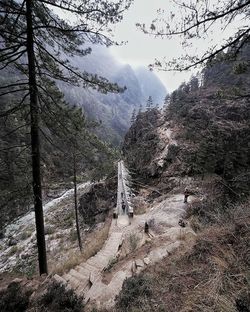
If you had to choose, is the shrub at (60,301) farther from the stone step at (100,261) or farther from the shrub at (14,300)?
the stone step at (100,261)

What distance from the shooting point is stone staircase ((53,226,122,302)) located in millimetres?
4543

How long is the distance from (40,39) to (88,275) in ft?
21.4

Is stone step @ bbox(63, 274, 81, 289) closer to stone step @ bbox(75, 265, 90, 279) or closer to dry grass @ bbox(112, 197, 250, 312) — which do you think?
stone step @ bbox(75, 265, 90, 279)

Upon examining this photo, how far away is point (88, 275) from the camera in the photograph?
5.41 meters

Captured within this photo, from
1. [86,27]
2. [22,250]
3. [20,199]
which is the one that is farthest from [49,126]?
[22,250]

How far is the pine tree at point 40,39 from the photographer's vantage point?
5.71 metres

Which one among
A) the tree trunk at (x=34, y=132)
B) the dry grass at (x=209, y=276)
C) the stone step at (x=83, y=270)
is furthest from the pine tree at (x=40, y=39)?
the dry grass at (x=209, y=276)

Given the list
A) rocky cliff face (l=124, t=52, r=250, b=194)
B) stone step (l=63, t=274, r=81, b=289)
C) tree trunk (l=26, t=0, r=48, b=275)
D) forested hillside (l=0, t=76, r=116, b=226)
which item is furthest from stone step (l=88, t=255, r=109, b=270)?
rocky cliff face (l=124, t=52, r=250, b=194)

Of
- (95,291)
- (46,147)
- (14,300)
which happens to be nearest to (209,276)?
(95,291)

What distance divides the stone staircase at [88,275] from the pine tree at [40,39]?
165 cm

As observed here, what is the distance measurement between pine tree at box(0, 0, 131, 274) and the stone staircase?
64.8 inches

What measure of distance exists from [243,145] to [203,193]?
23.4 feet

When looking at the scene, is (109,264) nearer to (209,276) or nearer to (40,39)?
(209,276)

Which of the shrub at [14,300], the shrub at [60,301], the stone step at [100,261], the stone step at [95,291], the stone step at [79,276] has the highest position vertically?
the shrub at [60,301]
